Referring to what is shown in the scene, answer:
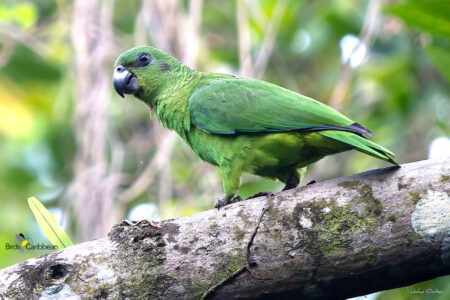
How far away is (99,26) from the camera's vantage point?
5.42 metres

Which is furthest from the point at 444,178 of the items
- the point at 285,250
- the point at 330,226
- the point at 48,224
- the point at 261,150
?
the point at 48,224

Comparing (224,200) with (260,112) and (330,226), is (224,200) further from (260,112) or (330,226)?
(330,226)

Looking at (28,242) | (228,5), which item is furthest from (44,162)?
(28,242)

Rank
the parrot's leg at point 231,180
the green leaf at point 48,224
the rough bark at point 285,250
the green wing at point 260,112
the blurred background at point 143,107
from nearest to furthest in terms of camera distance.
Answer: the rough bark at point 285,250, the green leaf at point 48,224, the green wing at point 260,112, the parrot's leg at point 231,180, the blurred background at point 143,107

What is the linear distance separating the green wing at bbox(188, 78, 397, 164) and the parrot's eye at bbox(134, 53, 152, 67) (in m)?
0.63

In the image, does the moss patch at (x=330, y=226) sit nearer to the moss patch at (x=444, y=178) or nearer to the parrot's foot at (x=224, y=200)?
the moss patch at (x=444, y=178)

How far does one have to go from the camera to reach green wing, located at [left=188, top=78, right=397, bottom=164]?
3.34 m

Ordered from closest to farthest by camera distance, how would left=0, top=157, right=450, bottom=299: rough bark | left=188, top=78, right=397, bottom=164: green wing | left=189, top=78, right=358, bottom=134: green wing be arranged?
1. left=0, top=157, right=450, bottom=299: rough bark
2. left=188, top=78, right=397, bottom=164: green wing
3. left=189, top=78, right=358, bottom=134: green wing

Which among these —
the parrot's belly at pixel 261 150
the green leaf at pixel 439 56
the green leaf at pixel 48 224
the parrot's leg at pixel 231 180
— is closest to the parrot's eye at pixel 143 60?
the parrot's belly at pixel 261 150

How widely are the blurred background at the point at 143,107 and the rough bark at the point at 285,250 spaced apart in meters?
1.53

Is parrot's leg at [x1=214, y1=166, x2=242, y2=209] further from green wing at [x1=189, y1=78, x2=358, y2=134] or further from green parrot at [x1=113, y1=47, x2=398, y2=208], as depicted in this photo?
green wing at [x1=189, y1=78, x2=358, y2=134]

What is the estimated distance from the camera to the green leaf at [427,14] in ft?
12.5

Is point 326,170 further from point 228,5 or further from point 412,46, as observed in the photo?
point 228,5

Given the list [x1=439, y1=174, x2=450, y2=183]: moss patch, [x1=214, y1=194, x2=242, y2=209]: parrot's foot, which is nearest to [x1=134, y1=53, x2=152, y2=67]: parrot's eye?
[x1=214, y1=194, x2=242, y2=209]: parrot's foot
